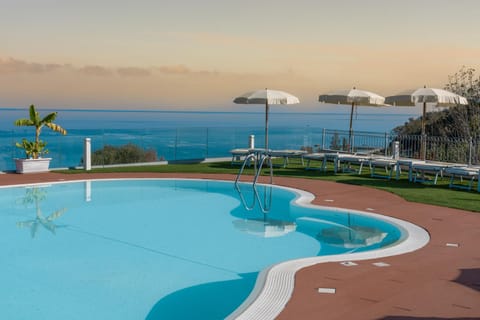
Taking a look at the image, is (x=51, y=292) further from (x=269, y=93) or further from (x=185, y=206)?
(x=269, y=93)

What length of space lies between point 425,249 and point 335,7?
15.7 m

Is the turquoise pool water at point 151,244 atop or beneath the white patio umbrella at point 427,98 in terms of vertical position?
beneath

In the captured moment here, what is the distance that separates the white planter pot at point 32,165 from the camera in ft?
57.4

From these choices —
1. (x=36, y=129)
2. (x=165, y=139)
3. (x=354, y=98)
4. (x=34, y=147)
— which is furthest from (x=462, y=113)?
(x=34, y=147)

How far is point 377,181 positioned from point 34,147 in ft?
36.3

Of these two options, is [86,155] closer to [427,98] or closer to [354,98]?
[354,98]

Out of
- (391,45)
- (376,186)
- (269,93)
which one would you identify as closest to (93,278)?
(376,186)

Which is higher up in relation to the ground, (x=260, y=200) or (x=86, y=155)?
(x=86, y=155)

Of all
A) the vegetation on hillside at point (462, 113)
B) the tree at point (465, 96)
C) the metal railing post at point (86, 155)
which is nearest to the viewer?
the metal railing post at point (86, 155)

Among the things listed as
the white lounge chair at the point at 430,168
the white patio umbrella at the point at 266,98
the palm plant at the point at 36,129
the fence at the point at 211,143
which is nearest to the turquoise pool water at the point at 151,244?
the palm plant at the point at 36,129

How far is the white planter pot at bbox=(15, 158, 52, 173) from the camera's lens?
57.4ft

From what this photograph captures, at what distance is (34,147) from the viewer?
58.1ft

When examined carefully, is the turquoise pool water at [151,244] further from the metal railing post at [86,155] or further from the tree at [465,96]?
the tree at [465,96]

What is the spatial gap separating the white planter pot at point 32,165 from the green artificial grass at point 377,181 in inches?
25.6
